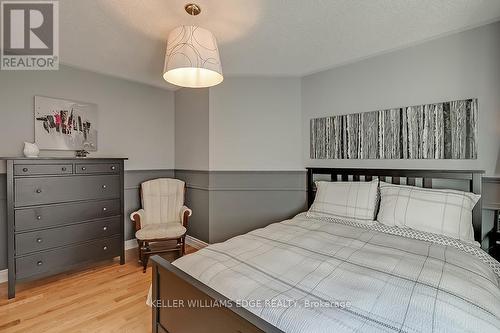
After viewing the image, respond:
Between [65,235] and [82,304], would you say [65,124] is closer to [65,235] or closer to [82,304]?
[65,235]

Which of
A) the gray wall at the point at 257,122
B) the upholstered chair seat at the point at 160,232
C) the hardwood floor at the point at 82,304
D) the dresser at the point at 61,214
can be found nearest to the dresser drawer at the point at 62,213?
the dresser at the point at 61,214

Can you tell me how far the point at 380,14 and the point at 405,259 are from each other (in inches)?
70.0

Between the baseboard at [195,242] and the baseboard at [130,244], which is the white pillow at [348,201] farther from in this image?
the baseboard at [130,244]

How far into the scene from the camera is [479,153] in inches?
81.2

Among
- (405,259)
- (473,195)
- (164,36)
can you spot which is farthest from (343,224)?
(164,36)

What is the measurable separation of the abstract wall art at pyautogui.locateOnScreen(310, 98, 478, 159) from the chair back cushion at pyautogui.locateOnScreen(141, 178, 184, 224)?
6.33ft

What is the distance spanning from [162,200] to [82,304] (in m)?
1.49

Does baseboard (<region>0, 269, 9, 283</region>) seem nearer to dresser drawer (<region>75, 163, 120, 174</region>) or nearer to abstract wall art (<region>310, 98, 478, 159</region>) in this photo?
dresser drawer (<region>75, 163, 120, 174</region>)

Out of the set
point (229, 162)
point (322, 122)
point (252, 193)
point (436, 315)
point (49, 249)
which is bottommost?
point (49, 249)

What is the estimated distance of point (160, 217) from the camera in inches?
133

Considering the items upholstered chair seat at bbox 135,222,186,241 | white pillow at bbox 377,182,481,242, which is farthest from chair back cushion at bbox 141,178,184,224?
white pillow at bbox 377,182,481,242

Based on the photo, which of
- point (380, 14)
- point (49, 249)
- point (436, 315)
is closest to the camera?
point (436, 315)

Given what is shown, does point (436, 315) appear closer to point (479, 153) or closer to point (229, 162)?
point (479, 153)

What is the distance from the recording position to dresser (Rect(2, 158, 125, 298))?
225 centimetres
